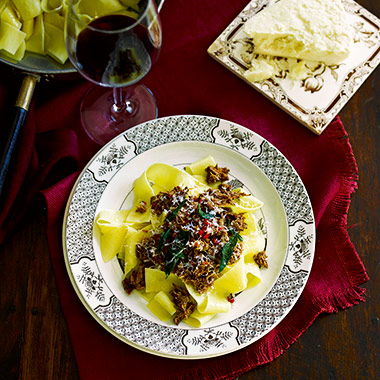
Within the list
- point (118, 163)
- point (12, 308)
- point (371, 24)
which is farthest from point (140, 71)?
point (371, 24)

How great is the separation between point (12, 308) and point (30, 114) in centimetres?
105

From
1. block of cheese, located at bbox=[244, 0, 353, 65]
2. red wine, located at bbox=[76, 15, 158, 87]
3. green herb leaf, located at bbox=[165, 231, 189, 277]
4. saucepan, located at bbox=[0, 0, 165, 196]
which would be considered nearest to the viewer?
red wine, located at bbox=[76, 15, 158, 87]

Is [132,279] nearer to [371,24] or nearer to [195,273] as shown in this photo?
[195,273]

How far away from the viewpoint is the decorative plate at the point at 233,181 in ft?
8.36

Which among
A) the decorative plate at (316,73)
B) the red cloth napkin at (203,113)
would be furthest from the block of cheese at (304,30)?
the red cloth napkin at (203,113)

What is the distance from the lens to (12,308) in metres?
2.74

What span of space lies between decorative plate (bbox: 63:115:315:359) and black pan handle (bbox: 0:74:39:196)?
0.37m

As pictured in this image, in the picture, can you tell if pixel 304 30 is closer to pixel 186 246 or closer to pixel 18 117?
pixel 186 246

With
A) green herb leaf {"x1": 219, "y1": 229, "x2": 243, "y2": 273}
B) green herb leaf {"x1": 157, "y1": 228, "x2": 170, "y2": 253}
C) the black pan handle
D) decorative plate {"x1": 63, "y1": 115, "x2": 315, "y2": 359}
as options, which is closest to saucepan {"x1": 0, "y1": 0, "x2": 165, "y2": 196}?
the black pan handle

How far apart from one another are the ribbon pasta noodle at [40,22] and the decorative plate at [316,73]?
0.66 meters

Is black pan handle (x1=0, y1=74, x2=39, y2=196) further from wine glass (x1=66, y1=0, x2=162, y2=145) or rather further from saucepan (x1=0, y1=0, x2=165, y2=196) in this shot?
wine glass (x1=66, y1=0, x2=162, y2=145)

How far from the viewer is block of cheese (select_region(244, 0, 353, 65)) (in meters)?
2.96

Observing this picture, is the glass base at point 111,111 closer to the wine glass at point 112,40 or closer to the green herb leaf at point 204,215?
the wine glass at point 112,40

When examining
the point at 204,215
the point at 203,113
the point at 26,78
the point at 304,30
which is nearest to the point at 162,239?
the point at 204,215
